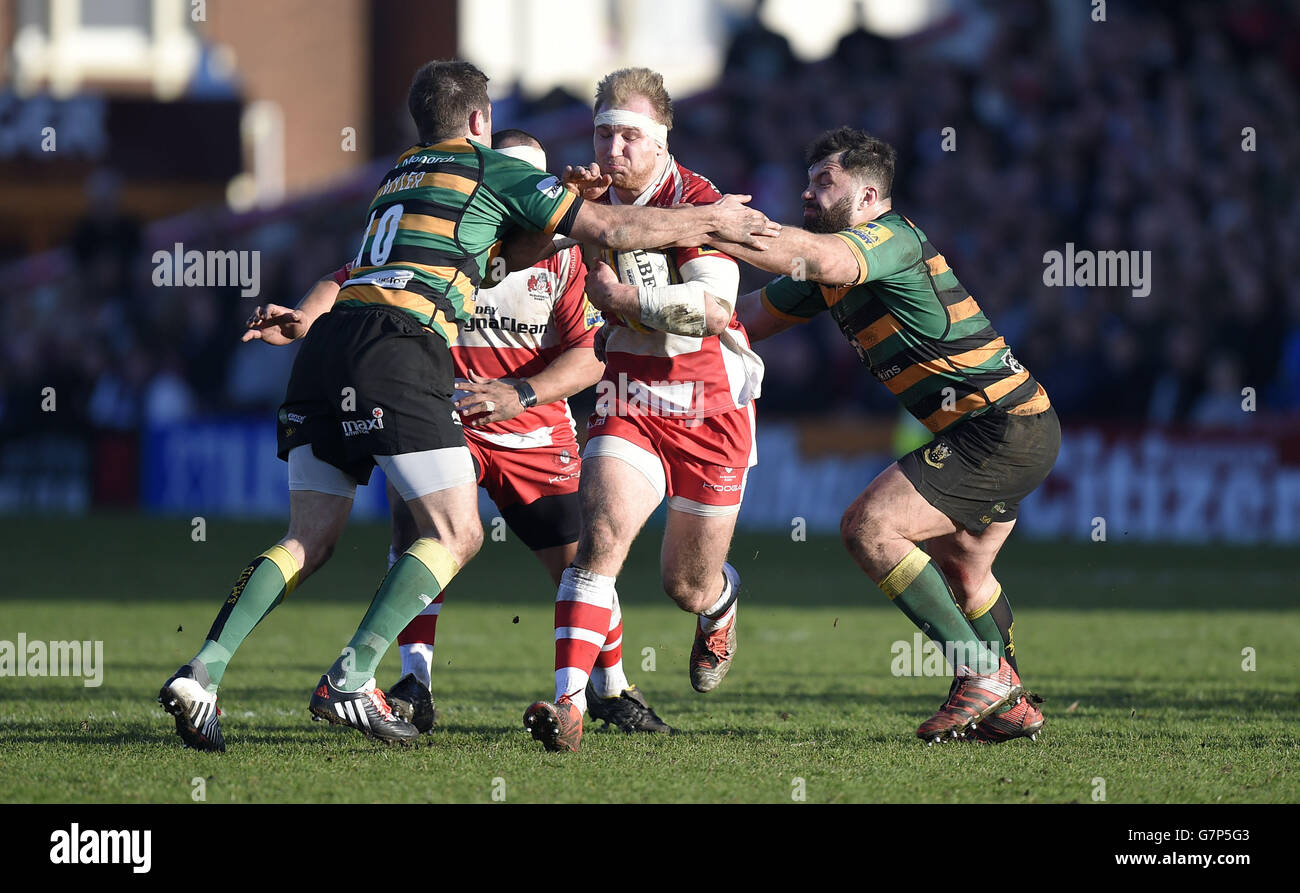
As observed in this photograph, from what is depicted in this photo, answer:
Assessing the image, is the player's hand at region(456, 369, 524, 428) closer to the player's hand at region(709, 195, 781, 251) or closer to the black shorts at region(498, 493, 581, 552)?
the black shorts at region(498, 493, 581, 552)

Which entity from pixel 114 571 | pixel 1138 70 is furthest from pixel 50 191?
pixel 1138 70

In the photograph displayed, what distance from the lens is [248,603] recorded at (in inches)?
226

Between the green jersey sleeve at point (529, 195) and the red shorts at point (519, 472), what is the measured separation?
1.32 meters

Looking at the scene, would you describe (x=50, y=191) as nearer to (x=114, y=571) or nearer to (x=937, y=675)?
(x=114, y=571)

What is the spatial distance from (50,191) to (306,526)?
20659 millimetres

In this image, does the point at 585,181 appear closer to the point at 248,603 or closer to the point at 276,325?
the point at 276,325

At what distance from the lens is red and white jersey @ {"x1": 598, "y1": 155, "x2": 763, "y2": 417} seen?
6.25m

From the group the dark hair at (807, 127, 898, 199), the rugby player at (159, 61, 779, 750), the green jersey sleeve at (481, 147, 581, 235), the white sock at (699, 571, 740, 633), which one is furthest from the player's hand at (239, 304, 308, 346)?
the dark hair at (807, 127, 898, 199)

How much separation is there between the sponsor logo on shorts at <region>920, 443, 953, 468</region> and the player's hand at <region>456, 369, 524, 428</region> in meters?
1.52

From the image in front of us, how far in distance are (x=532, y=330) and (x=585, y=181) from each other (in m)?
1.30

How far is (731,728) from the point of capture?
6.56m

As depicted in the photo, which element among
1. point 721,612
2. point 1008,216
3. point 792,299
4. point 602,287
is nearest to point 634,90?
point 602,287

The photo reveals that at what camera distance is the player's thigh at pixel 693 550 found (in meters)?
6.36

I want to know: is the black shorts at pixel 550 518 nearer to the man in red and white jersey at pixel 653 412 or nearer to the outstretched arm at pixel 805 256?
the man in red and white jersey at pixel 653 412
